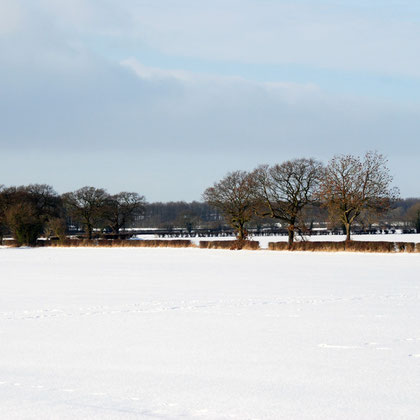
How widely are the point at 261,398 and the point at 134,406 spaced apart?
1.35 meters

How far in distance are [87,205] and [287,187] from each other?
35.8 meters

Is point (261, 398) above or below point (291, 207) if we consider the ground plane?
below

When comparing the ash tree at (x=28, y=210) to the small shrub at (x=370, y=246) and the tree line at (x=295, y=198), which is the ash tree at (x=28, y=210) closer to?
the tree line at (x=295, y=198)

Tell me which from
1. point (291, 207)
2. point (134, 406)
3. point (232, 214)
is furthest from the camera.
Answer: point (232, 214)

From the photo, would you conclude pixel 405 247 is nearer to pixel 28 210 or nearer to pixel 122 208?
pixel 28 210

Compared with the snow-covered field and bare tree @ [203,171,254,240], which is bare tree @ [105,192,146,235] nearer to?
bare tree @ [203,171,254,240]

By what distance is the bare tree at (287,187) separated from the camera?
51875 millimetres

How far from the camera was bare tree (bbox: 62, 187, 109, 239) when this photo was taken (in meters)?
79.2

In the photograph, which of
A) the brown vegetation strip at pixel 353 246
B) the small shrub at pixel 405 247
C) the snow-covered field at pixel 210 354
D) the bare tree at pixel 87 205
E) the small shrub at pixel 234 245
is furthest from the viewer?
the bare tree at pixel 87 205

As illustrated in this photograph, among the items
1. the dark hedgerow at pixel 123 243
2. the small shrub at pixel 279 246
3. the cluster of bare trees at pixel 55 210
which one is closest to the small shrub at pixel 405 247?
the small shrub at pixel 279 246

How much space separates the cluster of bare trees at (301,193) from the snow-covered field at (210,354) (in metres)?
31.6

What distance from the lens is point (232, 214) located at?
182 feet

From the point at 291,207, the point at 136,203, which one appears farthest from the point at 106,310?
the point at 136,203

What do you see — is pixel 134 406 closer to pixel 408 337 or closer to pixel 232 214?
pixel 408 337
